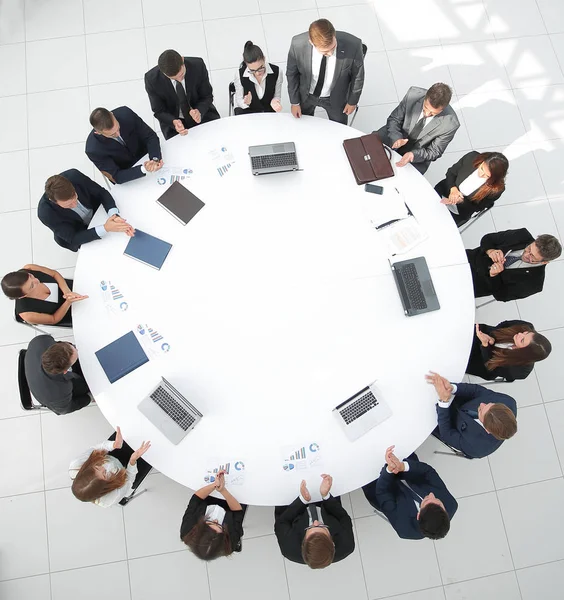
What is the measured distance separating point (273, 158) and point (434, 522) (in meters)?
2.59

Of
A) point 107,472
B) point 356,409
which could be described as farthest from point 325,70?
point 107,472

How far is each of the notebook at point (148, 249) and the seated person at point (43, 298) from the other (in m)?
0.45

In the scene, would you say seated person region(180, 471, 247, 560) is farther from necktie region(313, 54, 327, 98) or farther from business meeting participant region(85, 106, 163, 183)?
necktie region(313, 54, 327, 98)

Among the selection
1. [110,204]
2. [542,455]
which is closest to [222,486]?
[110,204]

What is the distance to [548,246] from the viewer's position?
10.4ft

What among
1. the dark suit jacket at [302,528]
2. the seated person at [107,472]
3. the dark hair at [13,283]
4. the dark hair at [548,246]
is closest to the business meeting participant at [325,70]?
the dark hair at [548,246]

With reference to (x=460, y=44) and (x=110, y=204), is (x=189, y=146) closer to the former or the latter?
(x=110, y=204)

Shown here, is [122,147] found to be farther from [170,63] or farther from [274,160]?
[274,160]

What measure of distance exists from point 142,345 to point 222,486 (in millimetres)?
1031

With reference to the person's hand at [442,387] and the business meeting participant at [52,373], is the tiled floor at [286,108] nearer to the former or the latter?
the business meeting participant at [52,373]

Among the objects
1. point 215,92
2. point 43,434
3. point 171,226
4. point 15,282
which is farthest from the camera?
point 215,92

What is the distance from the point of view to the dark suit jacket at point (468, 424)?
10.4 ft

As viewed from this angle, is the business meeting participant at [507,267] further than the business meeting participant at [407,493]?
Yes

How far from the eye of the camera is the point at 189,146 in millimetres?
3631
